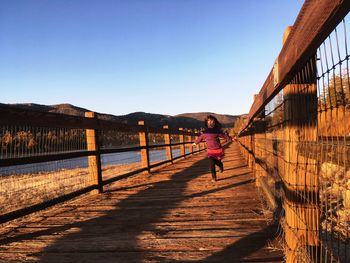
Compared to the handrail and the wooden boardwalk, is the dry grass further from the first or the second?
the handrail

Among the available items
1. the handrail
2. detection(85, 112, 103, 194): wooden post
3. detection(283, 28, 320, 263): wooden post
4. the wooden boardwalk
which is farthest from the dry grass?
the handrail

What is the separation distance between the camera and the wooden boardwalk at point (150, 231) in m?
3.02

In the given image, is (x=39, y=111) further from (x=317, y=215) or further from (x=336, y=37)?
(x=336, y=37)

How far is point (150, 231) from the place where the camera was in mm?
3754

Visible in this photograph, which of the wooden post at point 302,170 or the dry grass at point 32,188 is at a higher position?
the wooden post at point 302,170

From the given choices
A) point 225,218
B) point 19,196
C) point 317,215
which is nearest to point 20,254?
point 225,218

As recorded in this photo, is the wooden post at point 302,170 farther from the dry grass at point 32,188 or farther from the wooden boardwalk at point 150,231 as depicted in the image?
the dry grass at point 32,188

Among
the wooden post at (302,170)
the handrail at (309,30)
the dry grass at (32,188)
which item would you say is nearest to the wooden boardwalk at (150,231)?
the wooden post at (302,170)

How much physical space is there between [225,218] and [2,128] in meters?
2.71

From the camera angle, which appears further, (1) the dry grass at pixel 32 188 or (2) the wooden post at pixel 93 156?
(2) the wooden post at pixel 93 156

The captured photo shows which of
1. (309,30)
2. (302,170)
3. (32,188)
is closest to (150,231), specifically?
(302,170)

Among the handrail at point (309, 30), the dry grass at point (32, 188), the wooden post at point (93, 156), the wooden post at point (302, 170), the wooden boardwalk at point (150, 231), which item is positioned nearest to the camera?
the handrail at point (309, 30)

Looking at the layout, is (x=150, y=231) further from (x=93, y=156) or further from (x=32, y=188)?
(x=32, y=188)

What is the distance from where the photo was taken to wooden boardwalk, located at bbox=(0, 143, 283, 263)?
9.90 ft
